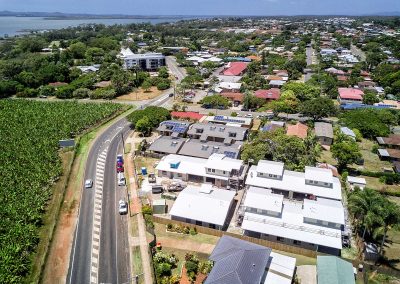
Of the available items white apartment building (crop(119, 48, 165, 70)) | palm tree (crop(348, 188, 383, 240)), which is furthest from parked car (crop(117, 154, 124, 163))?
white apartment building (crop(119, 48, 165, 70))

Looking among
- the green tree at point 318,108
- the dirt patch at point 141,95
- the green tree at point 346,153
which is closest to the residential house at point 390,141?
the green tree at point 318,108

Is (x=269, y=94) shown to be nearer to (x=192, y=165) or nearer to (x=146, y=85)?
(x=146, y=85)

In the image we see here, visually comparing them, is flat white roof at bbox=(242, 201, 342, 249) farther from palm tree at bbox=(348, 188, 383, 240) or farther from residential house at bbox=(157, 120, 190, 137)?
residential house at bbox=(157, 120, 190, 137)

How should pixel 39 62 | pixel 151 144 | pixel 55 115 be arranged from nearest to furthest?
pixel 151 144 < pixel 55 115 < pixel 39 62

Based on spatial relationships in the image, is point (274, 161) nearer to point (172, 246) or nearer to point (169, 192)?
point (169, 192)

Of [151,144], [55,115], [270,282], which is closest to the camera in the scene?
[270,282]

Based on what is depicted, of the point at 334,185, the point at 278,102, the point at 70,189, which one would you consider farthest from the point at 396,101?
the point at 70,189

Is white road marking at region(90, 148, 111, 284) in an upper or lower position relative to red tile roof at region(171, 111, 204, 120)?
lower
